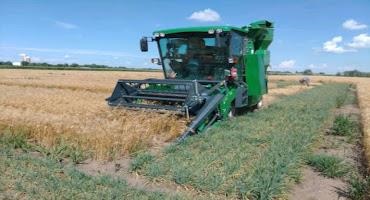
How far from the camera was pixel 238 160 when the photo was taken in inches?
214

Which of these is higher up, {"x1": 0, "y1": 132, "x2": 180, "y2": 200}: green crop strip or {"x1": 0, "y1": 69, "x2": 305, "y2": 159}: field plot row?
{"x1": 0, "y1": 69, "x2": 305, "y2": 159}: field plot row

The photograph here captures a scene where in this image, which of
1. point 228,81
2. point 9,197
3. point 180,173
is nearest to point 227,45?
point 228,81

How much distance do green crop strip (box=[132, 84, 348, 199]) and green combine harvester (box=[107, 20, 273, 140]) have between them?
0.63 meters

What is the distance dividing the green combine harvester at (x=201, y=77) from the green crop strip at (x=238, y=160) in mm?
628

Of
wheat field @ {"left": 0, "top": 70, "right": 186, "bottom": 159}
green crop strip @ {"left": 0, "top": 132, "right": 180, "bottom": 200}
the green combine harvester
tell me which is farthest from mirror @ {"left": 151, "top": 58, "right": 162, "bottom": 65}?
green crop strip @ {"left": 0, "top": 132, "right": 180, "bottom": 200}

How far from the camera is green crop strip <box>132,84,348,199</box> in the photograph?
4.50m

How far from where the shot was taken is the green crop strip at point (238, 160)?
4496 mm

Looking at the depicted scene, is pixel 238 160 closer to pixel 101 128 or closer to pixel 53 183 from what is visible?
pixel 53 183

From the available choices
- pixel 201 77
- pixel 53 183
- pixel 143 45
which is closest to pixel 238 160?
pixel 53 183

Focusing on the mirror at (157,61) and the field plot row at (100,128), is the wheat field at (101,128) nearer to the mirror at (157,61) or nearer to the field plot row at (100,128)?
the field plot row at (100,128)

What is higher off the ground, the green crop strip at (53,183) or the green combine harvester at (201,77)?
the green combine harvester at (201,77)

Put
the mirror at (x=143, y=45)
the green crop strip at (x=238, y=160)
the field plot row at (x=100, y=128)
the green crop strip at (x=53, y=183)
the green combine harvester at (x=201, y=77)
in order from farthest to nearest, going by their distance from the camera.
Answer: the mirror at (x=143, y=45), the green combine harvester at (x=201, y=77), the field plot row at (x=100, y=128), the green crop strip at (x=238, y=160), the green crop strip at (x=53, y=183)

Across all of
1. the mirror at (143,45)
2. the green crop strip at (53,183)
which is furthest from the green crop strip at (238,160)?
the mirror at (143,45)

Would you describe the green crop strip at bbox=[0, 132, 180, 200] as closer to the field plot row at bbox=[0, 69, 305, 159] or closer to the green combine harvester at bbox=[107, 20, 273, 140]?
the field plot row at bbox=[0, 69, 305, 159]
